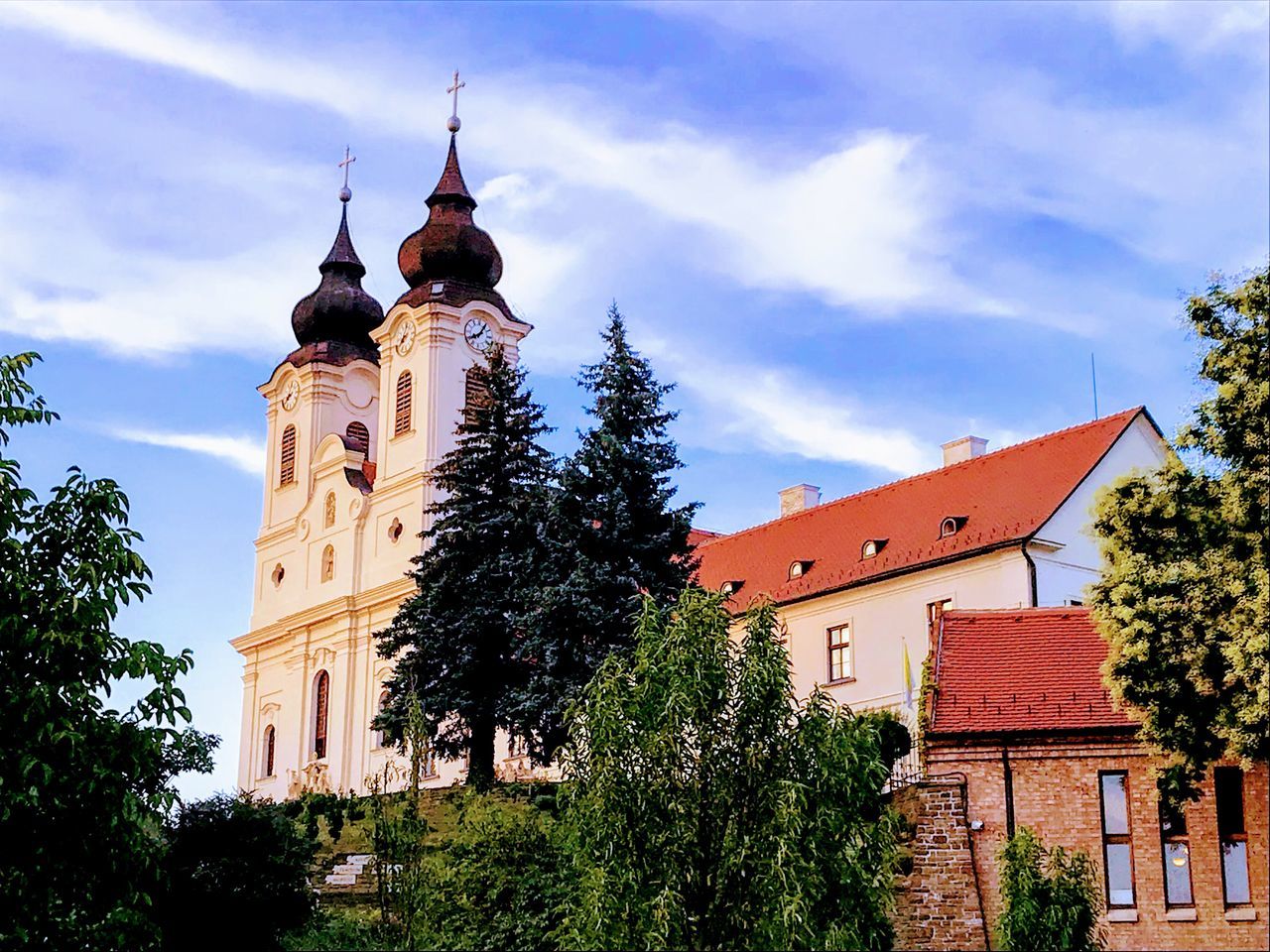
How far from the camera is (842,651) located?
42594 millimetres

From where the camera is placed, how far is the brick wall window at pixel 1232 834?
24.1 m

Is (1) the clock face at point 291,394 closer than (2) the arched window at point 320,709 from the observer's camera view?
No

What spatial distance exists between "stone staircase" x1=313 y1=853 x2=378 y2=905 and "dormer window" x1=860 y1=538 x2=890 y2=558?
46.4 feet

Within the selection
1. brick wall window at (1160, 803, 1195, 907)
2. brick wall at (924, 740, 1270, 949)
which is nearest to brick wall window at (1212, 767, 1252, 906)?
brick wall at (924, 740, 1270, 949)

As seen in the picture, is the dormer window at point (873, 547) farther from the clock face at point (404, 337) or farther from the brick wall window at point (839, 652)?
the clock face at point (404, 337)

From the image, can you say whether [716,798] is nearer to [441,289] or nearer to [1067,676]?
[1067,676]

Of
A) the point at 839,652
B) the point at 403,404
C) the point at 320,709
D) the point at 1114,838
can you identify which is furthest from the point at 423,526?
the point at 1114,838

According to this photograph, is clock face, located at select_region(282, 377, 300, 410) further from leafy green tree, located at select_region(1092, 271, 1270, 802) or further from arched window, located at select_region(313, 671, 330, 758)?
leafy green tree, located at select_region(1092, 271, 1270, 802)

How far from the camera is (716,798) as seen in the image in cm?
1920

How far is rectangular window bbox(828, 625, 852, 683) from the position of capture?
4234 cm

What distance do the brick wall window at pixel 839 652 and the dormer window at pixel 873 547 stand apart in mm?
1739

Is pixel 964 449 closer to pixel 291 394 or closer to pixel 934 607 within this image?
pixel 934 607

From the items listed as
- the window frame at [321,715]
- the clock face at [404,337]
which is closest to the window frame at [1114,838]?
the clock face at [404,337]

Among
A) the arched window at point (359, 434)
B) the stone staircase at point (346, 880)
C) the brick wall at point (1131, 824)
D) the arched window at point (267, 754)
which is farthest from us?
the arched window at point (359, 434)
